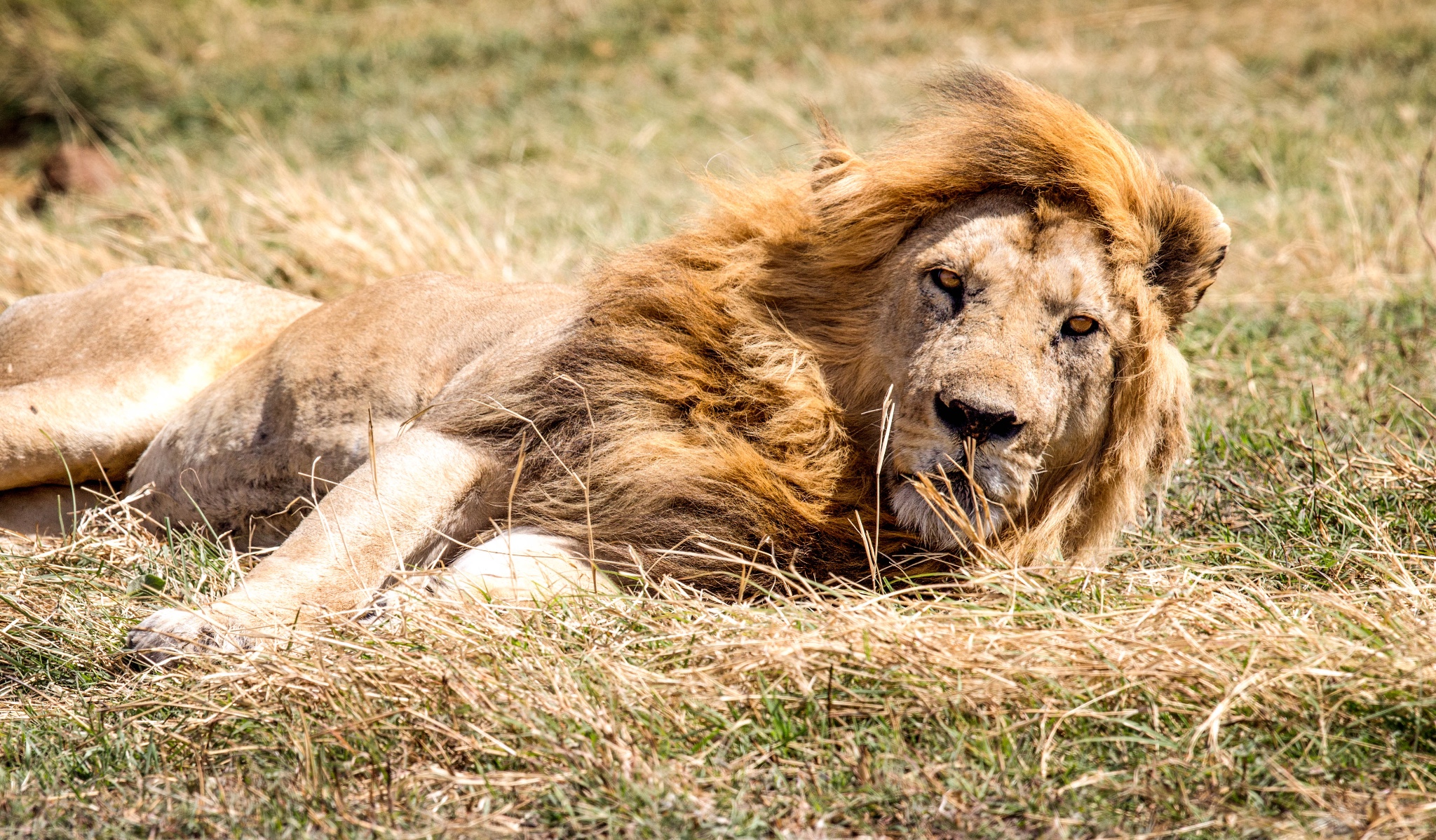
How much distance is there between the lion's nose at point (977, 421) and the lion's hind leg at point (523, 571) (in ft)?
2.81

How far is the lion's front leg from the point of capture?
2.67m

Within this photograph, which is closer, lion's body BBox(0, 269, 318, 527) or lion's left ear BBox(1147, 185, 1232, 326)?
lion's left ear BBox(1147, 185, 1232, 326)

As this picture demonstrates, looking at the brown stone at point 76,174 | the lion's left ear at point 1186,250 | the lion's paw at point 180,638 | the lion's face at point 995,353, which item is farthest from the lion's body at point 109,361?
the brown stone at point 76,174

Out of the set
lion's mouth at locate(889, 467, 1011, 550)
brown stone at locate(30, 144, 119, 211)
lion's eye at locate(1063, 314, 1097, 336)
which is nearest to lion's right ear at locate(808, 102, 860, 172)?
lion's eye at locate(1063, 314, 1097, 336)

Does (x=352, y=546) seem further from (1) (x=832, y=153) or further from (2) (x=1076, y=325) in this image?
(2) (x=1076, y=325)

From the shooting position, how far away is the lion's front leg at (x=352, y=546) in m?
2.67

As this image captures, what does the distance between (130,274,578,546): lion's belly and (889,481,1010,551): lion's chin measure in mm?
1080

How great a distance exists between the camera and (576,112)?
10.3 m

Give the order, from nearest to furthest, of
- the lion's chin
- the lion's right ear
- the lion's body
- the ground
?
the ground
the lion's chin
the lion's right ear
the lion's body

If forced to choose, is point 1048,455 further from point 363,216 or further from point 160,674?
point 363,216

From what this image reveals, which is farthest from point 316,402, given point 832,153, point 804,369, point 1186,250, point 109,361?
point 1186,250

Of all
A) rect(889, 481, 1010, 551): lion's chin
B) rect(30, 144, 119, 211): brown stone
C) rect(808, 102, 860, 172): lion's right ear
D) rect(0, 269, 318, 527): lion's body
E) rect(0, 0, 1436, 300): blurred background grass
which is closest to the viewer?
rect(889, 481, 1010, 551): lion's chin

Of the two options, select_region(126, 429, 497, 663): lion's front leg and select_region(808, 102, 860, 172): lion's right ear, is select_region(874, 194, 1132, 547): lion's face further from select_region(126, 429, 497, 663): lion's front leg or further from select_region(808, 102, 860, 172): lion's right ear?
select_region(126, 429, 497, 663): lion's front leg

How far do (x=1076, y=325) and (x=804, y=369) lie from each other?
641 mm
